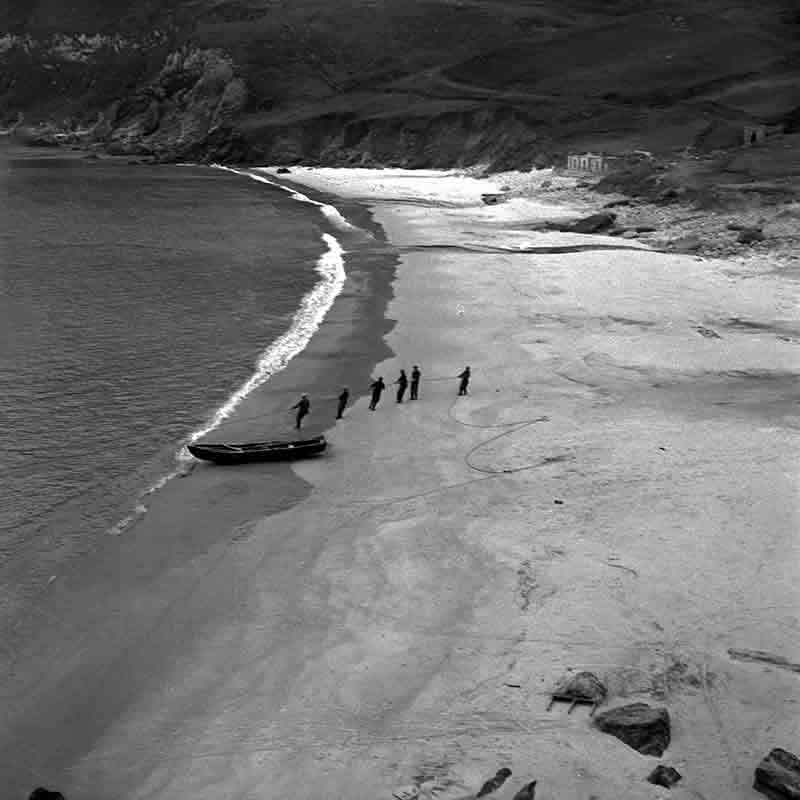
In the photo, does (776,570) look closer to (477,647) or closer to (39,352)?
(477,647)

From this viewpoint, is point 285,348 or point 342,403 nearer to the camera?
point 342,403

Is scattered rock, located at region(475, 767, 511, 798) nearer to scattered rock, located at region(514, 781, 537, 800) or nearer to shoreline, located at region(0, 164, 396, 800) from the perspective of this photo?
scattered rock, located at region(514, 781, 537, 800)

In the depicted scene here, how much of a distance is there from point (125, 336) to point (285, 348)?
777 cm

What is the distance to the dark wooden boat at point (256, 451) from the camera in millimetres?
26734

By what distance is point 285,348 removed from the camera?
40.1 meters

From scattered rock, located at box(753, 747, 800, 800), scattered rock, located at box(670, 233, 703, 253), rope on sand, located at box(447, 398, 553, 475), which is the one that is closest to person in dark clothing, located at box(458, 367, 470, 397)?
rope on sand, located at box(447, 398, 553, 475)

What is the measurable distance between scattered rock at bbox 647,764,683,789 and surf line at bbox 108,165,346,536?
46.8 ft

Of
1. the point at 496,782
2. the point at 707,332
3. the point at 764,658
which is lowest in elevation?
the point at 496,782

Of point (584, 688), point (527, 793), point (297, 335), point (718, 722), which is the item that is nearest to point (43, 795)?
point (527, 793)

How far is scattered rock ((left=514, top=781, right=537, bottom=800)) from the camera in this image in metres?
13.2

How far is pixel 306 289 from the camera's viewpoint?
52.1 metres

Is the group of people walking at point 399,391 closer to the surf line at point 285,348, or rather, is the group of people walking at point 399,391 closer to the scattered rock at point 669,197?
the surf line at point 285,348

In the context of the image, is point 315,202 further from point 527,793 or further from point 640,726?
point 527,793

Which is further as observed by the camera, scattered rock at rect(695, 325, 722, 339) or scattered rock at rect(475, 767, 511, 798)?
scattered rock at rect(695, 325, 722, 339)
